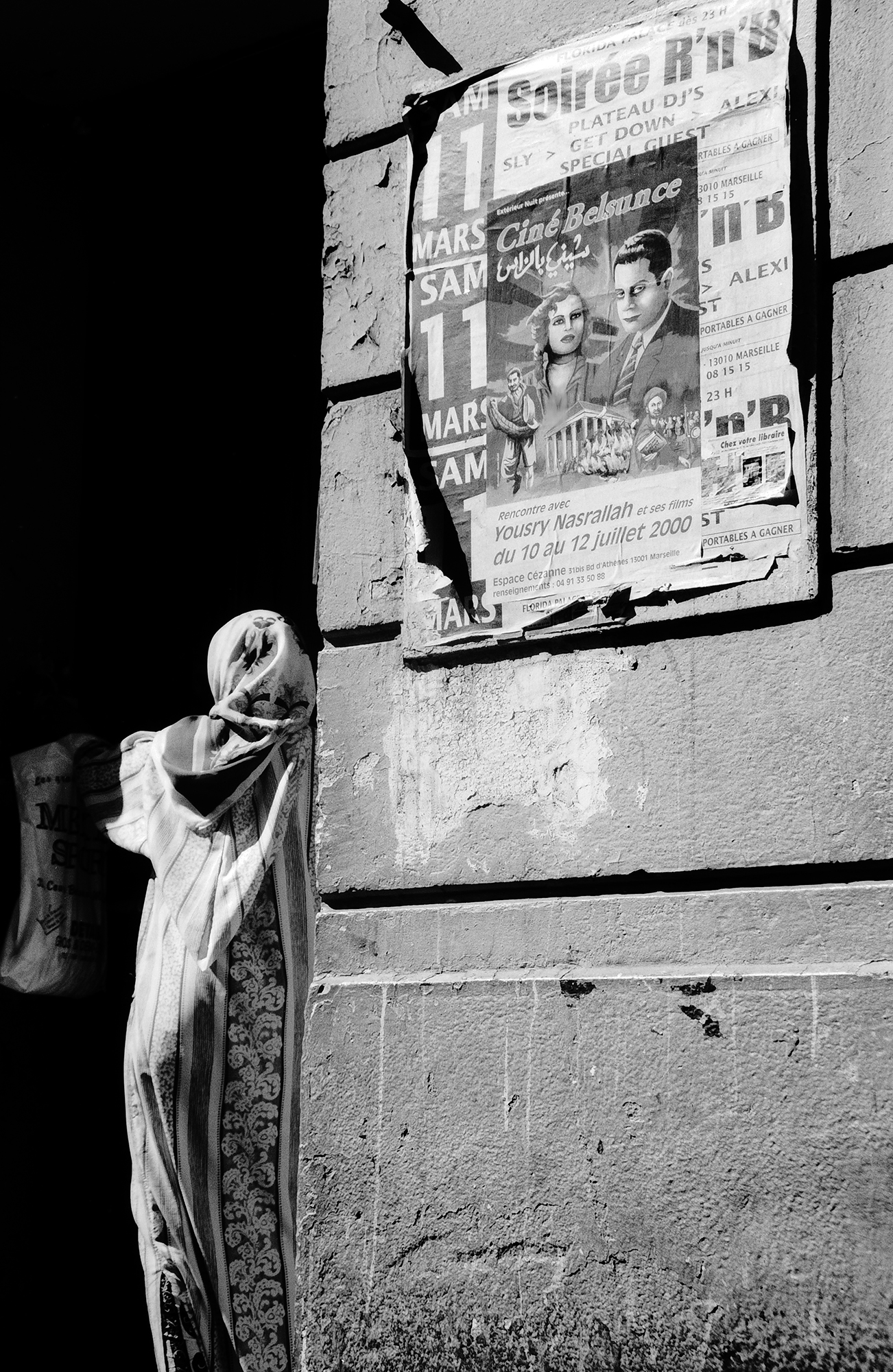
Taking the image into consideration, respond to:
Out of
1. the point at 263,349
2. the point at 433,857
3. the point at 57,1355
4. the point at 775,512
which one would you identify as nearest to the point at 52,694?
the point at 263,349

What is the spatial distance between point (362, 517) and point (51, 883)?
2244 millimetres

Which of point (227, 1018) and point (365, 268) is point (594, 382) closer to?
Result: point (365, 268)

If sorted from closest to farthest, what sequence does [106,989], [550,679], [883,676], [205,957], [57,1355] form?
[883,676]
[550,679]
[205,957]
[57,1355]
[106,989]

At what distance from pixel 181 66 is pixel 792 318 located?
13.1ft

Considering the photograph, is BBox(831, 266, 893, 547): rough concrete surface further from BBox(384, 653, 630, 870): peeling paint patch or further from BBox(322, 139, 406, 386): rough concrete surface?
BBox(322, 139, 406, 386): rough concrete surface

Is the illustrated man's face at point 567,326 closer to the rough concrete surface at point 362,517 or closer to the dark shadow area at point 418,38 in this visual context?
the rough concrete surface at point 362,517

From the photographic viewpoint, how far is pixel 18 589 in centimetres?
601

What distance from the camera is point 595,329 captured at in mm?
3355

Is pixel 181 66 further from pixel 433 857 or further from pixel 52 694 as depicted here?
pixel 433 857

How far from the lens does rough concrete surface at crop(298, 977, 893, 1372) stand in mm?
2746

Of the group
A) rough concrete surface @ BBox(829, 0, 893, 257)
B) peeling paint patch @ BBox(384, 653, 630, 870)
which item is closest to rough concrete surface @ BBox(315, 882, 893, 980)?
peeling paint patch @ BBox(384, 653, 630, 870)

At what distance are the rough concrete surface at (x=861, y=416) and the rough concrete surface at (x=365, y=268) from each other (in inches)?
40.9

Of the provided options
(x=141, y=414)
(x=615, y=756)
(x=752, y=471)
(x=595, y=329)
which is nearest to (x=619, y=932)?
(x=615, y=756)

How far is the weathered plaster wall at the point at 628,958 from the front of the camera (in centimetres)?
281
